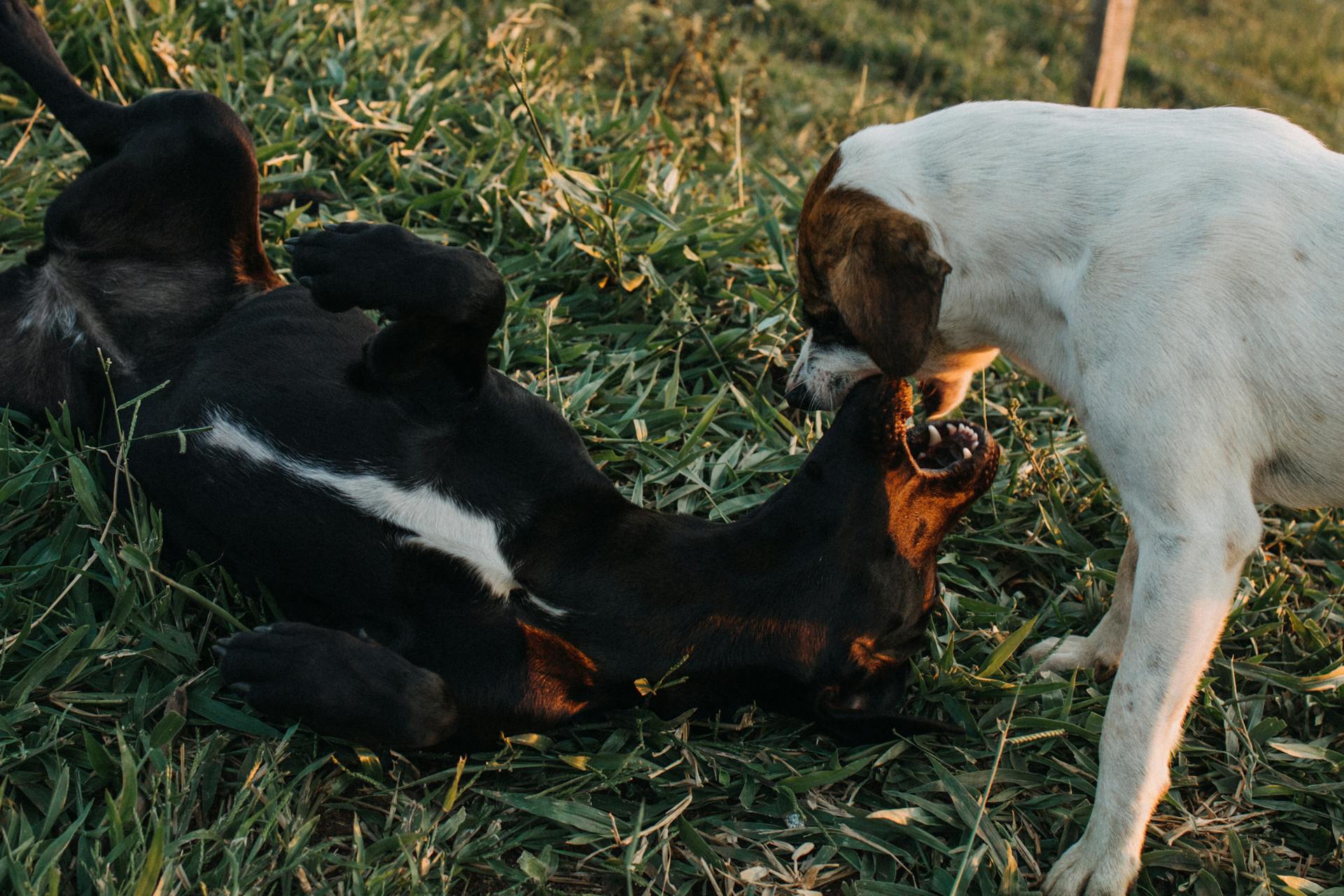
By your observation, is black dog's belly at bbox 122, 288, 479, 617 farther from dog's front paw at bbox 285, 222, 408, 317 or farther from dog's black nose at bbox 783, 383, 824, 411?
dog's black nose at bbox 783, 383, 824, 411

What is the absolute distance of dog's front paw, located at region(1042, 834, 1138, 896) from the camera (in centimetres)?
264

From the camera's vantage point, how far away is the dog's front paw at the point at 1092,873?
2.64 metres

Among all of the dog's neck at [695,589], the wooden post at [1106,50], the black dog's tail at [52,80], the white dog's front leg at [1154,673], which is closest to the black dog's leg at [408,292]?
the dog's neck at [695,589]

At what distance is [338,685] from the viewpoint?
2469 millimetres

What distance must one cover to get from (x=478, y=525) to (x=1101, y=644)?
1763 millimetres

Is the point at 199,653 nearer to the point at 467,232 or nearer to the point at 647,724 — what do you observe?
the point at 647,724

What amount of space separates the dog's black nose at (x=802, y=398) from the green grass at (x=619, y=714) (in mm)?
392

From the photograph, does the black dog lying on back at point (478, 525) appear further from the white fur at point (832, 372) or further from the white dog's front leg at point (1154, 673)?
the white dog's front leg at point (1154, 673)

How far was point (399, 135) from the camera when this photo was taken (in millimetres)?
4594

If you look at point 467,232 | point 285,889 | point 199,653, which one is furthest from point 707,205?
point 285,889

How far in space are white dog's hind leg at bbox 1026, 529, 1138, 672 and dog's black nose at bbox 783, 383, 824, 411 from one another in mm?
923

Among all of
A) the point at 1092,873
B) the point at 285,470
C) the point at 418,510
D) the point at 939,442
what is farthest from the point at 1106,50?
the point at 285,470

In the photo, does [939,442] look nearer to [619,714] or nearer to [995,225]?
[995,225]

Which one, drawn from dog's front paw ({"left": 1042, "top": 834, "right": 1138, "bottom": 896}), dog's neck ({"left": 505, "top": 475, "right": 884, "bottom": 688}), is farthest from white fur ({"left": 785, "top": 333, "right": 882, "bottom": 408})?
dog's front paw ({"left": 1042, "top": 834, "right": 1138, "bottom": 896})
